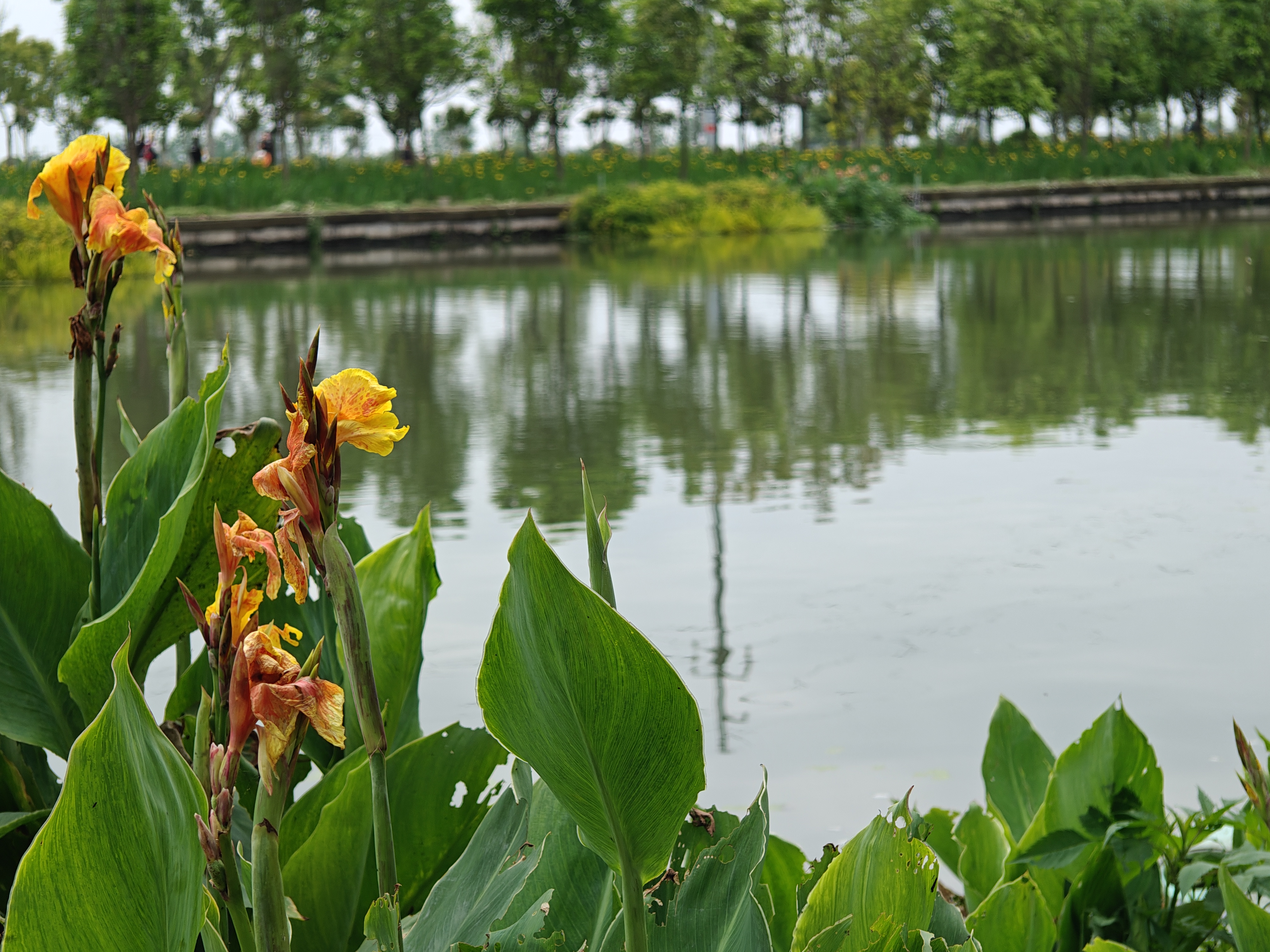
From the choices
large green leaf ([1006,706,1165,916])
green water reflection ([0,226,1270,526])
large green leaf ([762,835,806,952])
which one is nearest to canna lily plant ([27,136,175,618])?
large green leaf ([762,835,806,952])

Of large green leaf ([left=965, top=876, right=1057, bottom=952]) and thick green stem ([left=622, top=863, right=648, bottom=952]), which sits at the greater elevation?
thick green stem ([left=622, top=863, right=648, bottom=952])

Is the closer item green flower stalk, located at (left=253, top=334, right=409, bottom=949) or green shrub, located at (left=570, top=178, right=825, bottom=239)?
green flower stalk, located at (left=253, top=334, right=409, bottom=949)

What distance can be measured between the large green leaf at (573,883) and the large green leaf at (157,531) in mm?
439

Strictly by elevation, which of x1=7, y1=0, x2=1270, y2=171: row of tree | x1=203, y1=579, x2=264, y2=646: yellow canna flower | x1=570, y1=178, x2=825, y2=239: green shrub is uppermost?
x1=7, y1=0, x2=1270, y2=171: row of tree

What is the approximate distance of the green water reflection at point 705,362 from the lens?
4.94 metres

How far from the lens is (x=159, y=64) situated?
70.4 ft

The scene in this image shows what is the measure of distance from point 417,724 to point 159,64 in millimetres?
22686

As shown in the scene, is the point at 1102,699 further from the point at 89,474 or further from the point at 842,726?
the point at 89,474

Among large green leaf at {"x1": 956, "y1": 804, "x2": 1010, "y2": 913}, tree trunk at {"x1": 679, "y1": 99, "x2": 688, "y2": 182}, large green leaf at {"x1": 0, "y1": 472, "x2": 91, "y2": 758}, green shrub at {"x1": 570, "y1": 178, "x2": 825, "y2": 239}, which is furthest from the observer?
tree trunk at {"x1": 679, "y1": 99, "x2": 688, "y2": 182}

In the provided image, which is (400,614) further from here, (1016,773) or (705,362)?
(705,362)

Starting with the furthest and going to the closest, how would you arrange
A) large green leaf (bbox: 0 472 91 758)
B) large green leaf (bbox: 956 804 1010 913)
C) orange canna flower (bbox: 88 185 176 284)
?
large green leaf (bbox: 956 804 1010 913)
large green leaf (bbox: 0 472 91 758)
orange canna flower (bbox: 88 185 176 284)

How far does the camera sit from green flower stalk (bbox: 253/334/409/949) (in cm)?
55

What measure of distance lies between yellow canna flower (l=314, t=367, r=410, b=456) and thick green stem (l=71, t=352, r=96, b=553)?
474mm

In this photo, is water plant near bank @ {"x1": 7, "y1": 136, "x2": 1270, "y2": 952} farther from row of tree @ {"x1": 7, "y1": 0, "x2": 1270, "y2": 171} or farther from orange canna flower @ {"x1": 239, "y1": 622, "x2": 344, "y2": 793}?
row of tree @ {"x1": 7, "y1": 0, "x2": 1270, "y2": 171}
